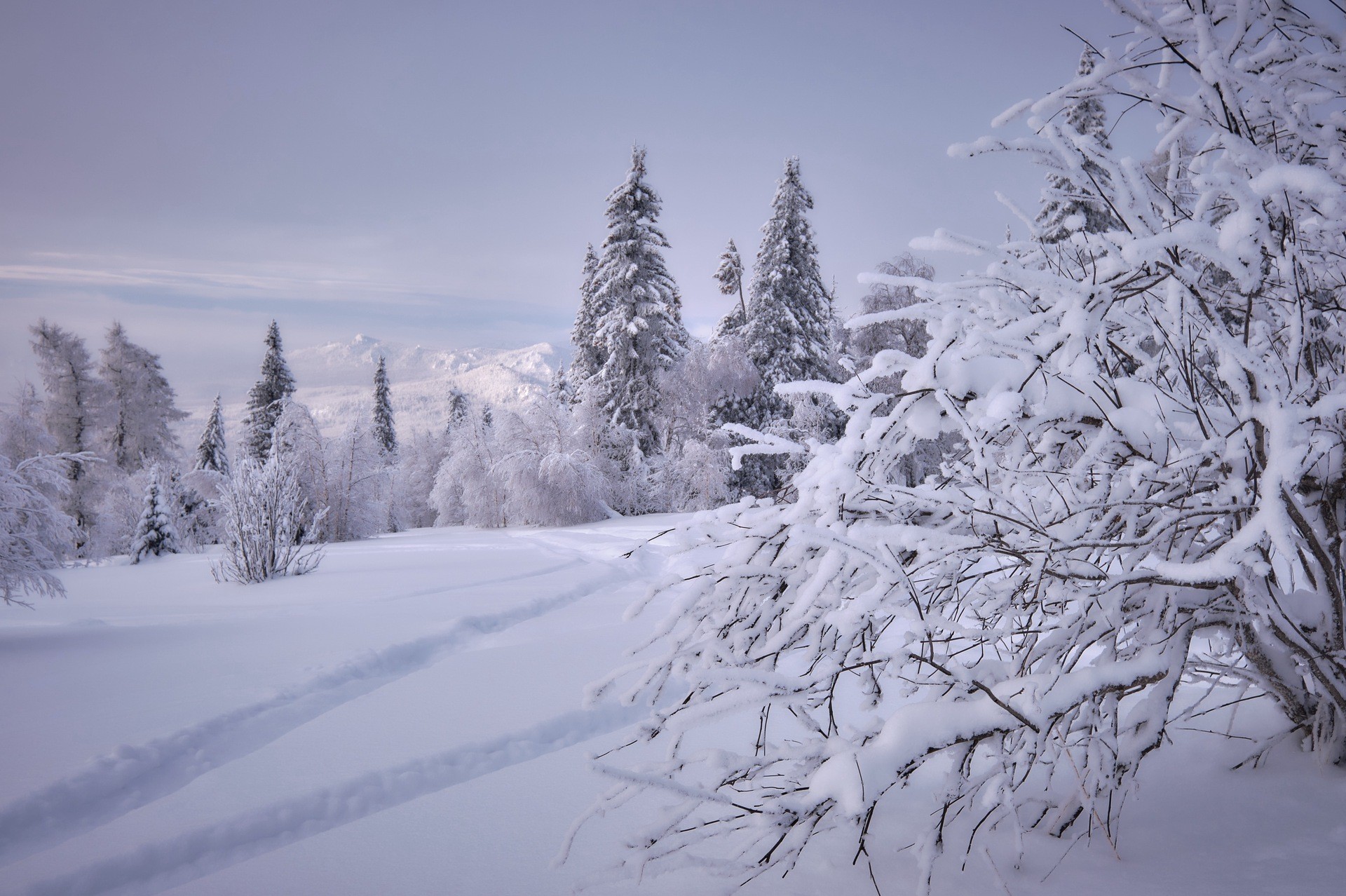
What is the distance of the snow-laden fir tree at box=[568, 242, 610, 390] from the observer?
81.0 ft

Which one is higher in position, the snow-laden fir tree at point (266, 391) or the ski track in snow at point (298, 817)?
the snow-laden fir tree at point (266, 391)

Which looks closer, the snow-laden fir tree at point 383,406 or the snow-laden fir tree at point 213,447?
the snow-laden fir tree at point 213,447

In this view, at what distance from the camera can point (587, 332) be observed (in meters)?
26.3

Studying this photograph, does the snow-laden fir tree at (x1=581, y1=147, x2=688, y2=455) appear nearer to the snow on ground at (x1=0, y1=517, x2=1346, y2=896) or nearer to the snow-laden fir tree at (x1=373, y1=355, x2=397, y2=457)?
the snow on ground at (x1=0, y1=517, x2=1346, y2=896)

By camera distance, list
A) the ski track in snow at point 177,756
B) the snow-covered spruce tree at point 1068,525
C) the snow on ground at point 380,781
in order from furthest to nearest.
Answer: the ski track in snow at point 177,756, the snow on ground at point 380,781, the snow-covered spruce tree at point 1068,525

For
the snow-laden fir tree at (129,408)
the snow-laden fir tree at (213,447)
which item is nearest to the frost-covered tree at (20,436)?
the snow-laden fir tree at (129,408)

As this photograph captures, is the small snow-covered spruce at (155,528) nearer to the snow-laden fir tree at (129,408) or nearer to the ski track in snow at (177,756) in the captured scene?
the ski track in snow at (177,756)

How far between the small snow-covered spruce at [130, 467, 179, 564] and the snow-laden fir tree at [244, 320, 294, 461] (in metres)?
14.3

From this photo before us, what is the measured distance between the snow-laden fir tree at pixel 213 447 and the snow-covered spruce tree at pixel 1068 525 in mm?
31805

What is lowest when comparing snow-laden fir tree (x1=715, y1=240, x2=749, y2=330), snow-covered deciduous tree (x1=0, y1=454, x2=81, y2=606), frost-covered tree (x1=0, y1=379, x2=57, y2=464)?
snow-covered deciduous tree (x1=0, y1=454, x2=81, y2=606)

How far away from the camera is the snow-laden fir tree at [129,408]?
23.6m

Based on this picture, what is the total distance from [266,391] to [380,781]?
1167 inches

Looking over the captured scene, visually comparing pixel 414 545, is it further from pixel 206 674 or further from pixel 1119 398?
pixel 1119 398

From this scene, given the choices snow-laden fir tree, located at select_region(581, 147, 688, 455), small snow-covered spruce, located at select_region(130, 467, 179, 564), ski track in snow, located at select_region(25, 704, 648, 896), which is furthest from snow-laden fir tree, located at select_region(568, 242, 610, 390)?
ski track in snow, located at select_region(25, 704, 648, 896)
